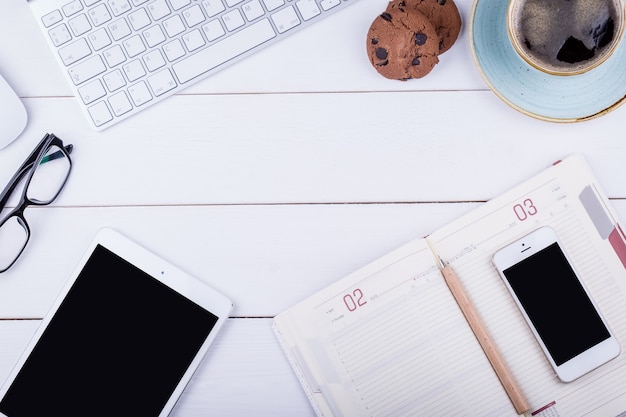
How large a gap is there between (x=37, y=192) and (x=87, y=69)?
163 millimetres

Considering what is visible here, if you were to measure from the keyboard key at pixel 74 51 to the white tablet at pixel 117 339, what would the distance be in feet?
0.67

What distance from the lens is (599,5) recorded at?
2.09 feet

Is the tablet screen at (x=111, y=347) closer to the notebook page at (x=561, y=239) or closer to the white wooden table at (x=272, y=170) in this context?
the white wooden table at (x=272, y=170)

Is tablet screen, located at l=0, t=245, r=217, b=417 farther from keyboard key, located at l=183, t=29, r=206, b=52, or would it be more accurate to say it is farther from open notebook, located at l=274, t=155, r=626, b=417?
keyboard key, located at l=183, t=29, r=206, b=52

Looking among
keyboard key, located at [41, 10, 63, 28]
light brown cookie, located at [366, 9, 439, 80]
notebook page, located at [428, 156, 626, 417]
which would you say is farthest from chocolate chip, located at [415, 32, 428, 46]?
keyboard key, located at [41, 10, 63, 28]

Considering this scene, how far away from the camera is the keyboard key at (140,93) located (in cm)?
71

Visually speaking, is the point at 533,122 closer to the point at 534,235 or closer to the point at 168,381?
the point at 534,235

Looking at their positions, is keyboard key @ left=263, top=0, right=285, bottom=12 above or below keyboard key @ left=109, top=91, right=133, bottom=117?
above

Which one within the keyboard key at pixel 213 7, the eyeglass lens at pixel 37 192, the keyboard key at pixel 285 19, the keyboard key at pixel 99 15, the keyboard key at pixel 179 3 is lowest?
the eyeglass lens at pixel 37 192

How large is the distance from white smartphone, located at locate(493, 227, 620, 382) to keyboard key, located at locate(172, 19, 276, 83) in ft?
1.23

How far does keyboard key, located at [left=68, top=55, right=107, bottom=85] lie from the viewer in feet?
2.31

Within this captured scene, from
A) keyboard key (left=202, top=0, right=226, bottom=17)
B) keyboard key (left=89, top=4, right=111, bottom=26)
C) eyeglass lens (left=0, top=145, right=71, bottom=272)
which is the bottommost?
eyeglass lens (left=0, top=145, right=71, bottom=272)

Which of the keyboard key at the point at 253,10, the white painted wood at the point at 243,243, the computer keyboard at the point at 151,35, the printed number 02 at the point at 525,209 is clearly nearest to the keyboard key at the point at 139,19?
the computer keyboard at the point at 151,35

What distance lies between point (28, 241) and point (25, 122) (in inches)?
5.6
